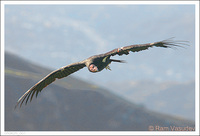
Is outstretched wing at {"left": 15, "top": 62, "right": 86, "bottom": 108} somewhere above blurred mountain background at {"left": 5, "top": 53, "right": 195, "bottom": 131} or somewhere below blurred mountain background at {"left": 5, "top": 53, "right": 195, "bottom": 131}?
above

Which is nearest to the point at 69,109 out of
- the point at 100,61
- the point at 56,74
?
the point at 56,74

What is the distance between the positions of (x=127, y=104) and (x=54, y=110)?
46.3 ft

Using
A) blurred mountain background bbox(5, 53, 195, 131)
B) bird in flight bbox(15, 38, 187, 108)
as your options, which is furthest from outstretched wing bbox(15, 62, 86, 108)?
blurred mountain background bbox(5, 53, 195, 131)

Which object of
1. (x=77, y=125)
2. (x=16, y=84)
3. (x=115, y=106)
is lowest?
(x=77, y=125)

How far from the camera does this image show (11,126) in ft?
138

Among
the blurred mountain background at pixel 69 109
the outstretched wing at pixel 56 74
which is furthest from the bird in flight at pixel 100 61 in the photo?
the blurred mountain background at pixel 69 109

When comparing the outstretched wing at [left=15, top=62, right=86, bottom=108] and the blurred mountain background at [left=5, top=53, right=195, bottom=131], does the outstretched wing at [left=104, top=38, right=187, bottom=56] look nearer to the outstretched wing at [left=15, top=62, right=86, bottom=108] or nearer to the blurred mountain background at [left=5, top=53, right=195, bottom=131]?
the outstretched wing at [left=15, top=62, right=86, bottom=108]

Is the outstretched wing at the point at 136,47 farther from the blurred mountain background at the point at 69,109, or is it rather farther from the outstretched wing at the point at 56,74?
the blurred mountain background at the point at 69,109

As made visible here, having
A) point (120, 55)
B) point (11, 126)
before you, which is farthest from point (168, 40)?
point (11, 126)

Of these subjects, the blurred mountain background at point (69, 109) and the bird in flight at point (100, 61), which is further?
the blurred mountain background at point (69, 109)

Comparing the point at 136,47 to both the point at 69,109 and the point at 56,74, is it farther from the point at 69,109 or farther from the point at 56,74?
the point at 69,109

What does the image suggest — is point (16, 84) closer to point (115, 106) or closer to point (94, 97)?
point (94, 97)

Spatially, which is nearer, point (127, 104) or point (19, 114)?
point (19, 114)

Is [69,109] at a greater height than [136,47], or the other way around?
[136,47]
